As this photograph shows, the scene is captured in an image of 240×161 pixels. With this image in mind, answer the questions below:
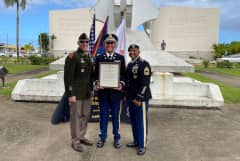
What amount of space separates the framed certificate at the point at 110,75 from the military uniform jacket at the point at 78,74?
25 centimetres

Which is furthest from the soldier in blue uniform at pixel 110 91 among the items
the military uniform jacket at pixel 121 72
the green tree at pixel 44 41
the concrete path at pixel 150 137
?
the green tree at pixel 44 41

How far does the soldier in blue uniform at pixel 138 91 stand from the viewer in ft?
11.0

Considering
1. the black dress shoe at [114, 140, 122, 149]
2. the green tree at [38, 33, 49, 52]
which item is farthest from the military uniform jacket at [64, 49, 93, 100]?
the green tree at [38, 33, 49, 52]

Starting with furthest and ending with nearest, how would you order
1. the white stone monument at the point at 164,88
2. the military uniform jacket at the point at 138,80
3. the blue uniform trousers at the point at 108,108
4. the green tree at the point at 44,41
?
the green tree at the point at 44,41 → the white stone monument at the point at 164,88 → the blue uniform trousers at the point at 108,108 → the military uniform jacket at the point at 138,80

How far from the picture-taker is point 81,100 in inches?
143

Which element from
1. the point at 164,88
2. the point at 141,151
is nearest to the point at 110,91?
the point at 141,151

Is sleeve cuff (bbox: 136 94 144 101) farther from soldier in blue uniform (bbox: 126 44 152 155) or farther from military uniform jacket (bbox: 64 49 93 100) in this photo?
military uniform jacket (bbox: 64 49 93 100)

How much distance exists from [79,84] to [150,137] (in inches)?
70.7

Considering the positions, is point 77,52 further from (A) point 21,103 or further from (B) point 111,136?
(A) point 21,103

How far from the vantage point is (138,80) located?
344 centimetres

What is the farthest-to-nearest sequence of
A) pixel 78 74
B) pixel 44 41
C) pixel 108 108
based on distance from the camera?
pixel 44 41, pixel 108 108, pixel 78 74

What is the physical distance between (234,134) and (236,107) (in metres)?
2.63

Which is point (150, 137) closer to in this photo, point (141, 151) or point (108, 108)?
point (141, 151)

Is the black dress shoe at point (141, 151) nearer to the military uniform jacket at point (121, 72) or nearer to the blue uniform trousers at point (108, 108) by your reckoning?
the blue uniform trousers at point (108, 108)
